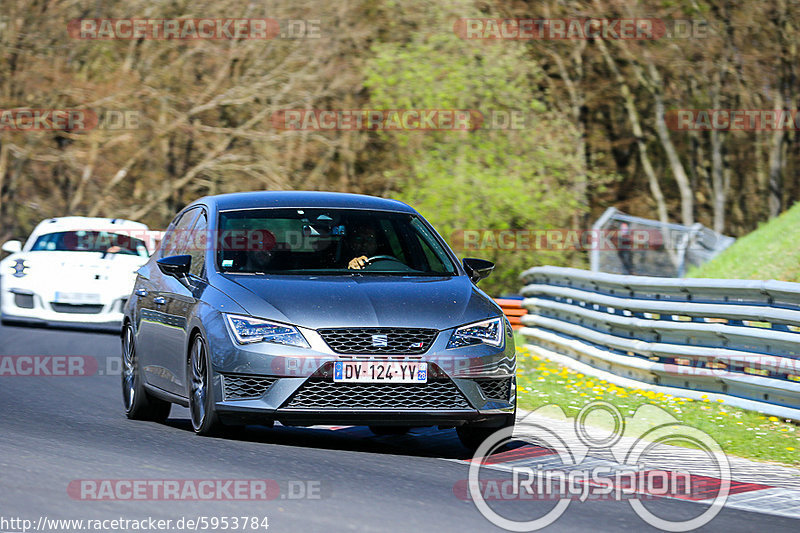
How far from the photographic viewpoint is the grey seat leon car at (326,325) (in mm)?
8727

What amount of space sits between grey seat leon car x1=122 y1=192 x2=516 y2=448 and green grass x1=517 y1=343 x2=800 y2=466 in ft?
6.32

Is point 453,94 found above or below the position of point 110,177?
above

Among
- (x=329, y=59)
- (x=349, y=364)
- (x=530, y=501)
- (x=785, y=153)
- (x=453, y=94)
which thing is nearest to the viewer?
(x=530, y=501)

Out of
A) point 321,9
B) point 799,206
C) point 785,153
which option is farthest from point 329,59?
point 799,206

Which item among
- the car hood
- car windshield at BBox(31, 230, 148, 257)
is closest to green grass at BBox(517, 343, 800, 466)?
the car hood

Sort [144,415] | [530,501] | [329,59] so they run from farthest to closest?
[329,59] → [144,415] → [530,501]

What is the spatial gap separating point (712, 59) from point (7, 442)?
28.0m

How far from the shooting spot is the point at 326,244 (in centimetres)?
993

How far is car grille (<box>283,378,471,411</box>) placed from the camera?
871cm

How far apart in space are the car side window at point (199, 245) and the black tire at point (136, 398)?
114 centimetres

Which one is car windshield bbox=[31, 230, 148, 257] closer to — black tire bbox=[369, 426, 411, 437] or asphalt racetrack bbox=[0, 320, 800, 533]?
asphalt racetrack bbox=[0, 320, 800, 533]

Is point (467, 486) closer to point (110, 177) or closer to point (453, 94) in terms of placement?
point (453, 94)

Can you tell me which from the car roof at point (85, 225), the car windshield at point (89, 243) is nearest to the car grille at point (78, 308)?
the car windshield at point (89, 243)

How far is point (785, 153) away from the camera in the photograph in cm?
3697
